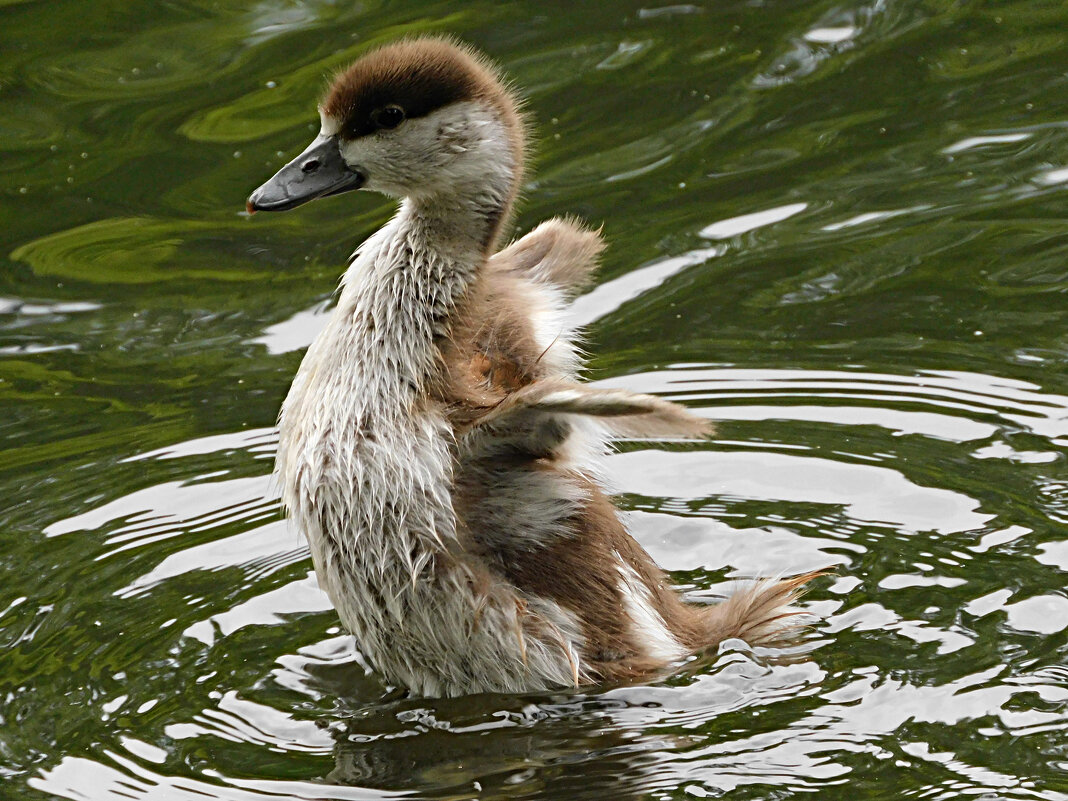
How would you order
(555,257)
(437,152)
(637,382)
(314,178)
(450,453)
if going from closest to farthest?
1. (450,453)
2. (437,152)
3. (314,178)
4. (555,257)
5. (637,382)

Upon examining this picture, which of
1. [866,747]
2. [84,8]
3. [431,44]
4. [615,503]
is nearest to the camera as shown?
[866,747]

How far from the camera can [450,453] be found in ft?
17.0

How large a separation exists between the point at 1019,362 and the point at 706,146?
2419 mm

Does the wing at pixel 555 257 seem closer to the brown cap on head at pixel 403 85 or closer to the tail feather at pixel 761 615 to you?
the brown cap on head at pixel 403 85

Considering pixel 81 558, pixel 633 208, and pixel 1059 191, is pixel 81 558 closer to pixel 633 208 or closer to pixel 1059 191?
pixel 633 208

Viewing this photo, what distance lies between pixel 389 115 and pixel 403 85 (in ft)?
0.35

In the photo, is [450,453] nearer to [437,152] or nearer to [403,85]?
[437,152]

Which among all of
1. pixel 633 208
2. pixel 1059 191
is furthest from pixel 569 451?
pixel 1059 191

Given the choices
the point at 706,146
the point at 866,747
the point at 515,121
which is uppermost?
the point at 515,121

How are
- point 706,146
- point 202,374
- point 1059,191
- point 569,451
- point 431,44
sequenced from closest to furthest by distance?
point 569,451 < point 431,44 < point 202,374 < point 1059,191 < point 706,146

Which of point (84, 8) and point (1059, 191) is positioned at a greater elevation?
point (84, 8)

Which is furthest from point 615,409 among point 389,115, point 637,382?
point 637,382

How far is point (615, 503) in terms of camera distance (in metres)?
6.02

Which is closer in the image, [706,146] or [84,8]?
[706,146]
